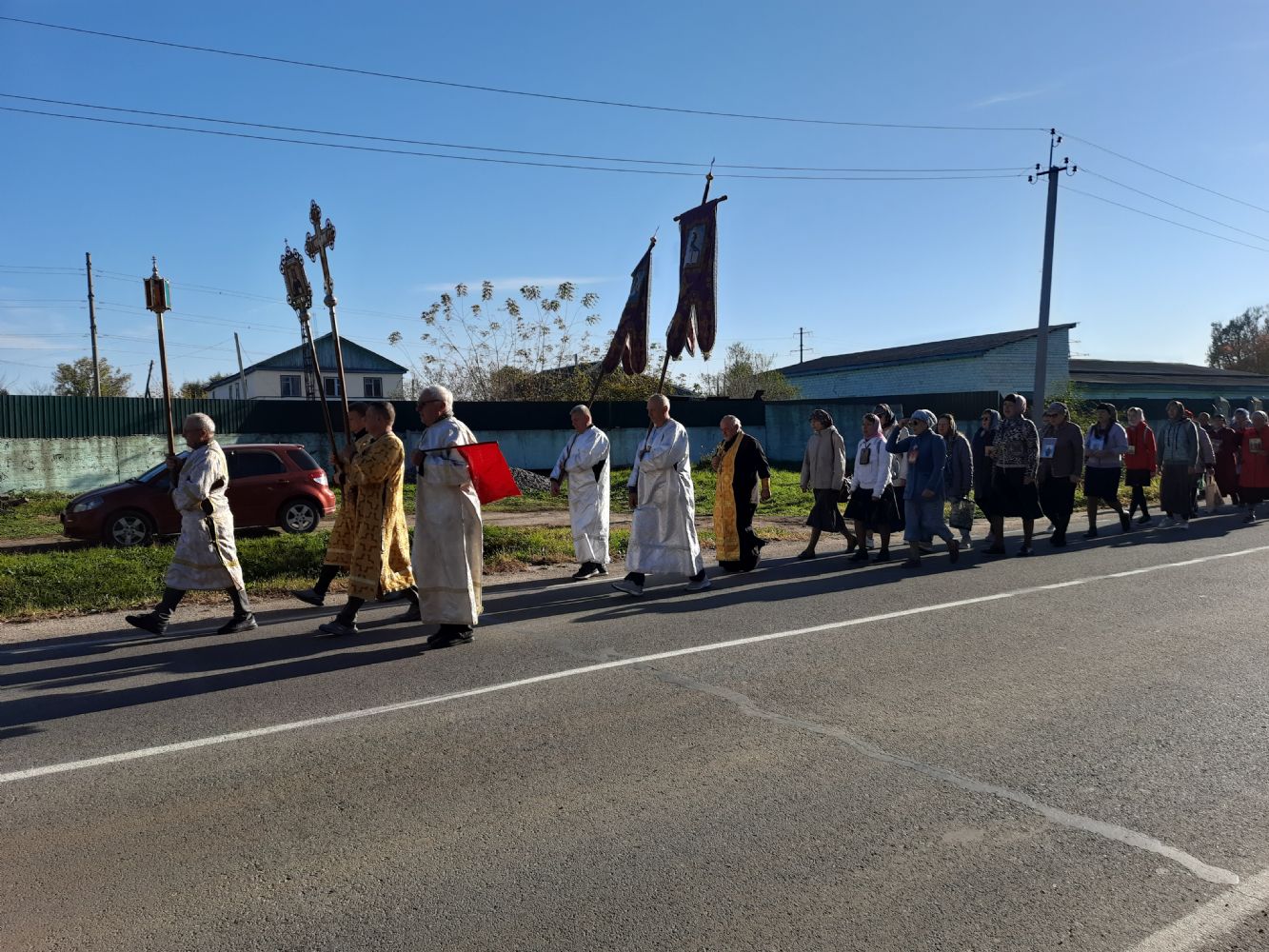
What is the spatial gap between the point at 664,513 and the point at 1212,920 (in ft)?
22.6

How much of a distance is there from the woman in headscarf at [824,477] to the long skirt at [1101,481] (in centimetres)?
456

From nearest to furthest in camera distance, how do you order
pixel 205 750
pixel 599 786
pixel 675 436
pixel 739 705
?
pixel 599 786, pixel 205 750, pixel 739 705, pixel 675 436

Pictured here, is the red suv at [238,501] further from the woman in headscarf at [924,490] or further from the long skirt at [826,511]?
the woman in headscarf at [924,490]

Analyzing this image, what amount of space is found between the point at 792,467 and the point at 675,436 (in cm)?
2113

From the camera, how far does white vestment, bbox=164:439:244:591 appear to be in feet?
25.5

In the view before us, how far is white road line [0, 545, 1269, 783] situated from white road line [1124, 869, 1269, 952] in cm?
376

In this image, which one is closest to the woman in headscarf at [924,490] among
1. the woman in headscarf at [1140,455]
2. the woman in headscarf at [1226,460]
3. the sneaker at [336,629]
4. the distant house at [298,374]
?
the woman in headscarf at [1140,455]

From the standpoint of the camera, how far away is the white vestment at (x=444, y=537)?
730 centimetres

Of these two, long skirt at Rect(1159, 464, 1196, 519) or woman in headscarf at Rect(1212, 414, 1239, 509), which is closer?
long skirt at Rect(1159, 464, 1196, 519)

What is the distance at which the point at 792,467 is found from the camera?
30.6 meters

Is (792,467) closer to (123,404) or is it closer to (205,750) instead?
(123,404)

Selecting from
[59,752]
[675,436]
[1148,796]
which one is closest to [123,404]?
[675,436]

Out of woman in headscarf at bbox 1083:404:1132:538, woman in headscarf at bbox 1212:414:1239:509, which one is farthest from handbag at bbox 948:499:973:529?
woman in headscarf at bbox 1212:414:1239:509

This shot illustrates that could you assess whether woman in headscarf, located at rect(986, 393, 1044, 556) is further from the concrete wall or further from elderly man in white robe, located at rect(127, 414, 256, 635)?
the concrete wall
